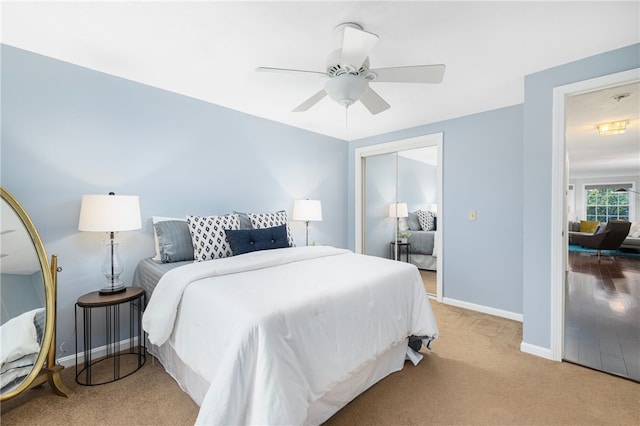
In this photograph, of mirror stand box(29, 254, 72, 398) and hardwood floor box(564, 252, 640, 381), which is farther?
hardwood floor box(564, 252, 640, 381)

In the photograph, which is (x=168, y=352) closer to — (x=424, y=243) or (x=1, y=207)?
(x=1, y=207)

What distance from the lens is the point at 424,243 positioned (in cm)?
403

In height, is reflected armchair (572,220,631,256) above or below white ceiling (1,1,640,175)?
below

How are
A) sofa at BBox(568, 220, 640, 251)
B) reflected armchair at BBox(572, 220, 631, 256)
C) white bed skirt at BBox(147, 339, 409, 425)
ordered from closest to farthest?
white bed skirt at BBox(147, 339, 409, 425), reflected armchair at BBox(572, 220, 631, 256), sofa at BBox(568, 220, 640, 251)

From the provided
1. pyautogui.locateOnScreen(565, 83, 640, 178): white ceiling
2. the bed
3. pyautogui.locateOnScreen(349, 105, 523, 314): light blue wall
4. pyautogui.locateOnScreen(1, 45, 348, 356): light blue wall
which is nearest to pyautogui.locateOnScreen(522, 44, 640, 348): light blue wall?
pyautogui.locateOnScreen(565, 83, 640, 178): white ceiling

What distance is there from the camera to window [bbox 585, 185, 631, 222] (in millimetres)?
8719

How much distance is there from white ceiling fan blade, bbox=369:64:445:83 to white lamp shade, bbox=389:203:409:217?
8.23 feet

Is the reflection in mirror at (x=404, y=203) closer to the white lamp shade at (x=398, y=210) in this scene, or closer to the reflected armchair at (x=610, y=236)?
the white lamp shade at (x=398, y=210)

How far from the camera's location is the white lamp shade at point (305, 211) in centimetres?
363

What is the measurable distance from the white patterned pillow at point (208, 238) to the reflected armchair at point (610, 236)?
8138 mm

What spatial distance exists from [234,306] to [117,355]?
1.75 m

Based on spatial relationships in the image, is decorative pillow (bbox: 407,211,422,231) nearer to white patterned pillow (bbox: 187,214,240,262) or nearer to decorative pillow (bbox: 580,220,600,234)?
white patterned pillow (bbox: 187,214,240,262)

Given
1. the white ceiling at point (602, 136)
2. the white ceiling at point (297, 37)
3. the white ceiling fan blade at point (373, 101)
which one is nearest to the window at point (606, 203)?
the white ceiling at point (602, 136)

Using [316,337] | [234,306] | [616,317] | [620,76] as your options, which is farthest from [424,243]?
[234,306]
